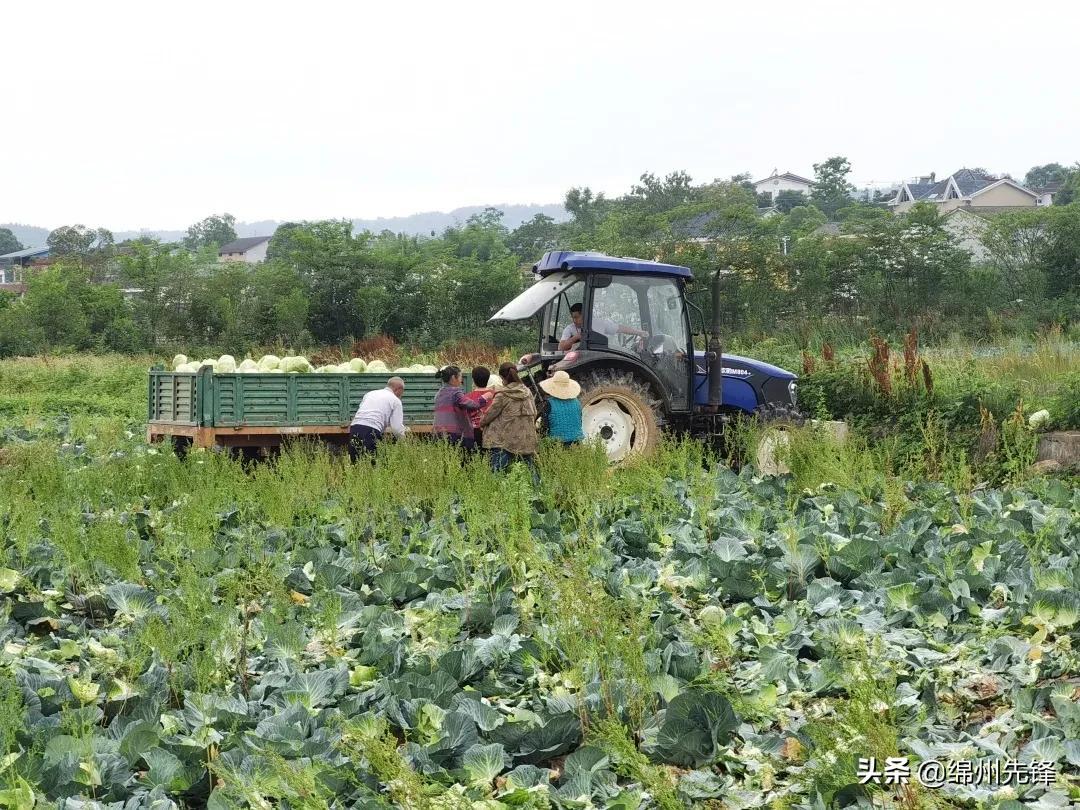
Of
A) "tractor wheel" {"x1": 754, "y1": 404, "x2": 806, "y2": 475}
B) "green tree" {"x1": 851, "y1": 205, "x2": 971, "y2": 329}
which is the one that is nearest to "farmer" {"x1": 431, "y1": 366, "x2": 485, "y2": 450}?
"tractor wheel" {"x1": 754, "y1": 404, "x2": 806, "y2": 475}

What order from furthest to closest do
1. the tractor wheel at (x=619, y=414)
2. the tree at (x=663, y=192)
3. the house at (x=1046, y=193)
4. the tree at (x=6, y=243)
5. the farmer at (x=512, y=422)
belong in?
the tree at (x=6, y=243), the house at (x=1046, y=193), the tree at (x=663, y=192), the tractor wheel at (x=619, y=414), the farmer at (x=512, y=422)

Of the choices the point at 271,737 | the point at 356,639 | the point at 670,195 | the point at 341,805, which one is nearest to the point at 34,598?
the point at 356,639

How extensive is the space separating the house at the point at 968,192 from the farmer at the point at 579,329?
64719 mm

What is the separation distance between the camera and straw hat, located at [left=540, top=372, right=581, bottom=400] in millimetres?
10422

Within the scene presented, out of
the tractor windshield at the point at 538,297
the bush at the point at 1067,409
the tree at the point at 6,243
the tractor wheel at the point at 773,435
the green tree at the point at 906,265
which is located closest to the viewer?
the tractor wheel at the point at 773,435

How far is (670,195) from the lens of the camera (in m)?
61.6

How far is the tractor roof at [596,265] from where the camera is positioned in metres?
11.2

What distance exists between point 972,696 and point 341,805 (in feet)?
8.02

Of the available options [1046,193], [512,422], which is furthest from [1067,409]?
[1046,193]

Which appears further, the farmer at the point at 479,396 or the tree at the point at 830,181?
the tree at the point at 830,181

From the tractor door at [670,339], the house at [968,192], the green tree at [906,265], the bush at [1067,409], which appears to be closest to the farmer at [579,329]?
the tractor door at [670,339]

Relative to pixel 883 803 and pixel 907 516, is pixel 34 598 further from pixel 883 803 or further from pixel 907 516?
pixel 907 516

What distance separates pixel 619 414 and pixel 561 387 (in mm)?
1034

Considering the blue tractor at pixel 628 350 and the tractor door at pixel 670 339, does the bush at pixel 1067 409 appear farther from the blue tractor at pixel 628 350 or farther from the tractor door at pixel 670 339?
the tractor door at pixel 670 339
